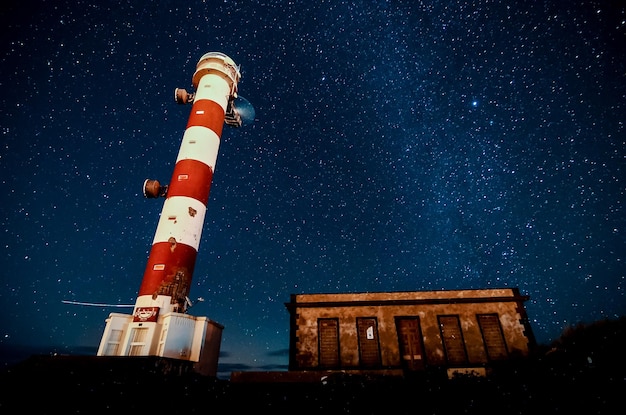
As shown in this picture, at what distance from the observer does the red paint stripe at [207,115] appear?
13922 mm

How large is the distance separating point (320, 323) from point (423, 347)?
200 inches

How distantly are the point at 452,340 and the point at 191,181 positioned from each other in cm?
1422

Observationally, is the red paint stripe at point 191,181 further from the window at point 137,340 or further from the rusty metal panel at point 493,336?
the rusty metal panel at point 493,336

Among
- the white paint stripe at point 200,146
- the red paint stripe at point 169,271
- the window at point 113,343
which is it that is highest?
the white paint stripe at point 200,146

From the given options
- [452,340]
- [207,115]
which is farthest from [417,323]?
[207,115]

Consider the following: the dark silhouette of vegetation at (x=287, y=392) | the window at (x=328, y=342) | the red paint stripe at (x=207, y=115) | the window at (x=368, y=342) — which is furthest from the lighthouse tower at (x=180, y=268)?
the window at (x=368, y=342)

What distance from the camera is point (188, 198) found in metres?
12.1

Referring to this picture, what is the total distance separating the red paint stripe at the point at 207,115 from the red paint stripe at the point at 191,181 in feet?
6.98

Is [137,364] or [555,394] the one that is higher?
[137,364]

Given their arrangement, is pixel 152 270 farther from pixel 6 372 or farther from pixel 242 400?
pixel 242 400

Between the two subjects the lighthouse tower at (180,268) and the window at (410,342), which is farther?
the window at (410,342)

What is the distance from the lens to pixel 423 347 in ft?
47.6

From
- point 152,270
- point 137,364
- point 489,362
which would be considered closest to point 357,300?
point 489,362

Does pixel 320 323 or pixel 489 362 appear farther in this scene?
pixel 320 323
